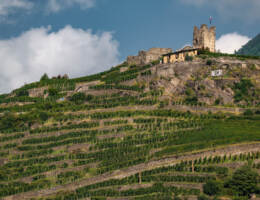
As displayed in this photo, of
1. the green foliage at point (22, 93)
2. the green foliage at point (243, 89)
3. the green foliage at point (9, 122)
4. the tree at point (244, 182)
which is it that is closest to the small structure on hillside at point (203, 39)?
the green foliage at point (243, 89)

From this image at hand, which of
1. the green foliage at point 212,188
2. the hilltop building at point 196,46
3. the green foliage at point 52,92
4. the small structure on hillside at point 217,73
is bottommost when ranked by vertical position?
the green foliage at point 212,188

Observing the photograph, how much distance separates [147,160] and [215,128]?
43.7 feet

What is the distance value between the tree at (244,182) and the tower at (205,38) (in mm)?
57534

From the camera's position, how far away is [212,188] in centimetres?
6494

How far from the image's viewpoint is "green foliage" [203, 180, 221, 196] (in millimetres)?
64812

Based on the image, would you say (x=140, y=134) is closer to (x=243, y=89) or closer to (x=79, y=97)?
(x=243, y=89)

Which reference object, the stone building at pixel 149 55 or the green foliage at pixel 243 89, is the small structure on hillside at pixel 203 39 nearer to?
the stone building at pixel 149 55

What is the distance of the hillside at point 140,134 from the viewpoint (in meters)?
71.1

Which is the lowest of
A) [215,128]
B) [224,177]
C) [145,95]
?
[224,177]

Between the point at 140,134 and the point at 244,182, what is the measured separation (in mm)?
25894

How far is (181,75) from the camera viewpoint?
338ft

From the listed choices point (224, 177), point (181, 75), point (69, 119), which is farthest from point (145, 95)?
point (224, 177)

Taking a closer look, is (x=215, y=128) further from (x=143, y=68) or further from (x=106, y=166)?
(x=143, y=68)

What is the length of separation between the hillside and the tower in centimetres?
1015
